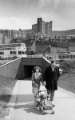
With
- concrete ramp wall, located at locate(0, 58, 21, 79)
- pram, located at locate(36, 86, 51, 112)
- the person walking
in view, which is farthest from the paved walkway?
concrete ramp wall, located at locate(0, 58, 21, 79)

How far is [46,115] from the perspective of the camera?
6.25m

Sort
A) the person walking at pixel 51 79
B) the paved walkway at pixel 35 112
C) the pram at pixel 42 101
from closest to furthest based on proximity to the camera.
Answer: the paved walkway at pixel 35 112 → the pram at pixel 42 101 → the person walking at pixel 51 79

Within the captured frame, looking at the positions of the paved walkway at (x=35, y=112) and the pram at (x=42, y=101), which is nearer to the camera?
the paved walkway at (x=35, y=112)

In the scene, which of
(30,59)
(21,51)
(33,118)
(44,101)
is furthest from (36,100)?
(21,51)

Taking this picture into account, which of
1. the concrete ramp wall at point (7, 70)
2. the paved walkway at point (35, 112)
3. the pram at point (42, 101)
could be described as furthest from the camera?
the concrete ramp wall at point (7, 70)

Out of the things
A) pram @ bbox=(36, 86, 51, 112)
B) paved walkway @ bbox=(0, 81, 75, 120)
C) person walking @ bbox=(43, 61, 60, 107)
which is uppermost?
person walking @ bbox=(43, 61, 60, 107)

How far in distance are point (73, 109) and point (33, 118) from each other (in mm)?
1543

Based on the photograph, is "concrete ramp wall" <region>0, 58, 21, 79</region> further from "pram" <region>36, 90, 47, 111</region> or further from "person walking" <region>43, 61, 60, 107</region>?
"person walking" <region>43, 61, 60, 107</region>

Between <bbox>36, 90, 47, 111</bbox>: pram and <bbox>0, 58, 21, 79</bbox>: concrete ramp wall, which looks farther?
<bbox>0, 58, 21, 79</bbox>: concrete ramp wall

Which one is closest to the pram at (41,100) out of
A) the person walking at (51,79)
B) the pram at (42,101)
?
the pram at (42,101)

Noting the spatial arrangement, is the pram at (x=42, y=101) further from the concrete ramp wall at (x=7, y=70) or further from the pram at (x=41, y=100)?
the concrete ramp wall at (x=7, y=70)

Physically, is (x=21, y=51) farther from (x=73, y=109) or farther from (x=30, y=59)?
(x=73, y=109)

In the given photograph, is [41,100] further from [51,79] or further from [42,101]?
[51,79]

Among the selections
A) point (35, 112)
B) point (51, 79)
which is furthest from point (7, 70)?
point (35, 112)
